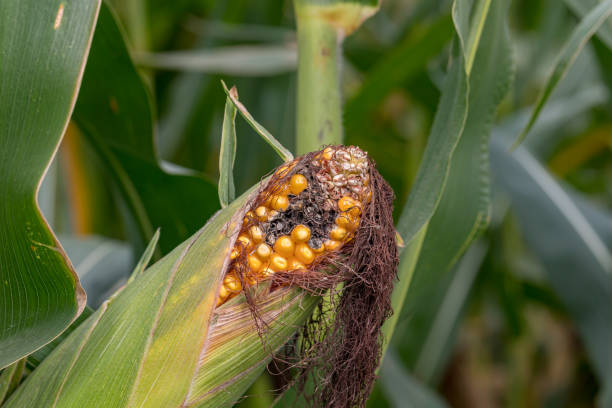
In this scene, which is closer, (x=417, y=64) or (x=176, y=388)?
(x=176, y=388)

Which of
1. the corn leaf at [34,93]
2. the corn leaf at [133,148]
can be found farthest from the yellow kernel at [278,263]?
the corn leaf at [133,148]

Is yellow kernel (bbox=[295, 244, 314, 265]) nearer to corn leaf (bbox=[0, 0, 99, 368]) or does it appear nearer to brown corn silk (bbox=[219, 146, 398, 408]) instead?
brown corn silk (bbox=[219, 146, 398, 408])

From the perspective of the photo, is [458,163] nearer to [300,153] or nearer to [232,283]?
[300,153]

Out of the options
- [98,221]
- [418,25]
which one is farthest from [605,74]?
[98,221]

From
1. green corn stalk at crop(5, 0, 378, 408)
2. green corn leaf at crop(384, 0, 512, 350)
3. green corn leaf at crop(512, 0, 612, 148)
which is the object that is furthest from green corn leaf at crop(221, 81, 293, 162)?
green corn leaf at crop(512, 0, 612, 148)

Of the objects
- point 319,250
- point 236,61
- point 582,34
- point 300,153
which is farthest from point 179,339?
point 236,61

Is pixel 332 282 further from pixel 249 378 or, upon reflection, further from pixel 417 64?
pixel 417 64

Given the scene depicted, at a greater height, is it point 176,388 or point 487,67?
point 487,67
